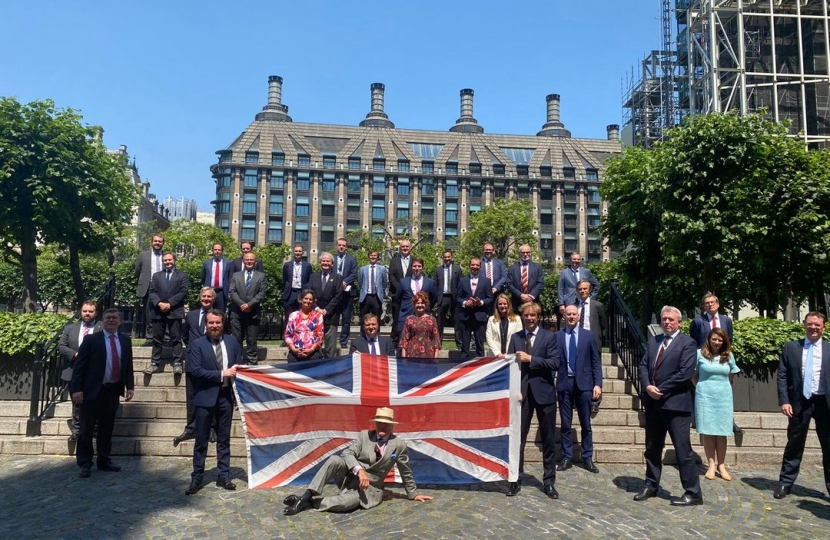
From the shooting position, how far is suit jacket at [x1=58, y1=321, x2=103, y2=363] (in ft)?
26.5

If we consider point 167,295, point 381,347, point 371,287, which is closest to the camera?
point 381,347

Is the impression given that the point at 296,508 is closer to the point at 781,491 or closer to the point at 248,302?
the point at 248,302

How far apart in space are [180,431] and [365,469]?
11.5 ft

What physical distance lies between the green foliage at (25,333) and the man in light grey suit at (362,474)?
6.56 metres

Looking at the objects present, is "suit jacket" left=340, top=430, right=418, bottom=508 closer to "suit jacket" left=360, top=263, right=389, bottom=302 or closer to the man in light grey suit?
the man in light grey suit

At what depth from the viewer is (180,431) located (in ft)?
27.7

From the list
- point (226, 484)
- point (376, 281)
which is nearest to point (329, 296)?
point (376, 281)

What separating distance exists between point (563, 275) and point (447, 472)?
471 centimetres

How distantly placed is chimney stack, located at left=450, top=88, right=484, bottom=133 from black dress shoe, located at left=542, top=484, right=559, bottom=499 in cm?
11859

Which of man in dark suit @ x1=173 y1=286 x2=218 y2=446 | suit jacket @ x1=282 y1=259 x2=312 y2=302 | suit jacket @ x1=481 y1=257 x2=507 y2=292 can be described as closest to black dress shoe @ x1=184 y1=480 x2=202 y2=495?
man in dark suit @ x1=173 y1=286 x2=218 y2=446

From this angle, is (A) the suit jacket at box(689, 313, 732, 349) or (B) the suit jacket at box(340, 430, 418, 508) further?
(A) the suit jacket at box(689, 313, 732, 349)

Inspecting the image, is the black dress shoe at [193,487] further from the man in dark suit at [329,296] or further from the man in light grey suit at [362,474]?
the man in dark suit at [329,296]

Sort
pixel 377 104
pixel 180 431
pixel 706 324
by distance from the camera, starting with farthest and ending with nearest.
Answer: pixel 377 104 < pixel 706 324 < pixel 180 431

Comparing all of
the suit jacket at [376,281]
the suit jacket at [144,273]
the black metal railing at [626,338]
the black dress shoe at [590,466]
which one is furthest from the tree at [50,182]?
the black dress shoe at [590,466]
